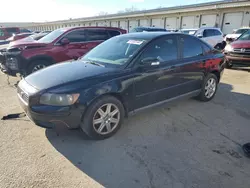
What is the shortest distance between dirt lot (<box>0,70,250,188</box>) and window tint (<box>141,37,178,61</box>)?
123cm

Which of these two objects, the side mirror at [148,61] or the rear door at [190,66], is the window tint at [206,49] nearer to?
the rear door at [190,66]

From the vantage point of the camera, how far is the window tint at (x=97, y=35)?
7176 millimetres

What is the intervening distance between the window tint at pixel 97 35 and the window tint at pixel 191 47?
3990mm

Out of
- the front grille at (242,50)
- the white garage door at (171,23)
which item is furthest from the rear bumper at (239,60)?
the white garage door at (171,23)

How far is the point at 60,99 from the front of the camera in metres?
2.77

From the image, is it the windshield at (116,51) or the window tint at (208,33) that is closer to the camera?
the windshield at (116,51)

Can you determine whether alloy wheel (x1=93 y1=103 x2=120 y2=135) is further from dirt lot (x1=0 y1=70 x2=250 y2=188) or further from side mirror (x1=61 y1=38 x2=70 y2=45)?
side mirror (x1=61 y1=38 x2=70 y2=45)

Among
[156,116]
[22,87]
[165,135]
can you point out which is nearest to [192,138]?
[165,135]

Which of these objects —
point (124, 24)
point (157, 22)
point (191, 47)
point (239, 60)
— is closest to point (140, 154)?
point (191, 47)

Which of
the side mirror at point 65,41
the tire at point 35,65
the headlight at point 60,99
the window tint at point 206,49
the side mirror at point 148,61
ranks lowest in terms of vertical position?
the tire at point 35,65

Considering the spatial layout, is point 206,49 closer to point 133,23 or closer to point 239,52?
point 239,52

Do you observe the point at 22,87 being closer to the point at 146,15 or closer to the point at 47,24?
the point at 146,15

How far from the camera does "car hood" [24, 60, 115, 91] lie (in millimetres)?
2947

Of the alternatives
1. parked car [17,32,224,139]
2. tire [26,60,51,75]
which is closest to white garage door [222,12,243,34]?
parked car [17,32,224,139]
